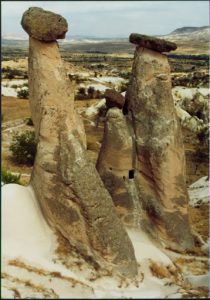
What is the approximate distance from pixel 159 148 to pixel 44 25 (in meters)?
3.45

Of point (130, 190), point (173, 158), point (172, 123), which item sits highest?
point (172, 123)

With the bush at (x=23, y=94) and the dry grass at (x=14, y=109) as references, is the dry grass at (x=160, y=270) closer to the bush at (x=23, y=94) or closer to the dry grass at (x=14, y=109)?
the dry grass at (x=14, y=109)

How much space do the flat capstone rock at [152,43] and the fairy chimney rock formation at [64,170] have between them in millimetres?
2052

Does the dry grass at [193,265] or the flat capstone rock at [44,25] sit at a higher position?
the flat capstone rock at [44,25]

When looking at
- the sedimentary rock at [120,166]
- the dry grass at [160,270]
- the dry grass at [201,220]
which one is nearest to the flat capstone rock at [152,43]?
the sedimentary rock at [120,166]

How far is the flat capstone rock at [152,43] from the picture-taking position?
1036 centimetres

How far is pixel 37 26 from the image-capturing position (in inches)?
355

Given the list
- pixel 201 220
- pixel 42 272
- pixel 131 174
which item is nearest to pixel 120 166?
pixel 131 174

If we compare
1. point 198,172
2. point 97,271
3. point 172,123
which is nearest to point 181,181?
point 172,123

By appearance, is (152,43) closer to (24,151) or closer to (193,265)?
(193,265)

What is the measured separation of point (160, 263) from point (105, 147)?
2.72m

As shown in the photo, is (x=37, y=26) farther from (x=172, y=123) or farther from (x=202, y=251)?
(x=202, y=251)

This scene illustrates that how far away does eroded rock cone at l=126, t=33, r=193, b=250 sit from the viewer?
10.6 m

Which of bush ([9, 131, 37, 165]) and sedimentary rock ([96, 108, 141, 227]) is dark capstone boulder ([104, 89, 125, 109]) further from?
bush ([9, 131, 37, 165])
